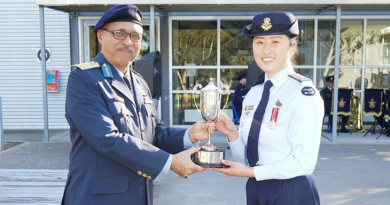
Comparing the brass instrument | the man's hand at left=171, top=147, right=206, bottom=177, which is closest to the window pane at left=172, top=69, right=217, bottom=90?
the brass instrument

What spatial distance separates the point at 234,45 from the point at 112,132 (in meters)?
8.03

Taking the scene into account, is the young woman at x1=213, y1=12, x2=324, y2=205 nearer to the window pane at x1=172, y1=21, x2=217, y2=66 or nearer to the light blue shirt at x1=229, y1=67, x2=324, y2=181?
the light blue shirt at x1=229, y1=67, x2=324, y2=181

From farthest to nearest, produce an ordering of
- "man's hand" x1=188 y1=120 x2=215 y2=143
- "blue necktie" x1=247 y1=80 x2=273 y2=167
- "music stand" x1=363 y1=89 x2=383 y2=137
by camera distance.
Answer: "music stand" x1=363 y1=89 x2=383 y2=137, "man's hand" x1=188 y1=120 x2=215 y2=143, "blue necktie" x1=247 y1=80 x2=273 y2=167

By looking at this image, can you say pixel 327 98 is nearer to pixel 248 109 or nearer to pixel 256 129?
pixel 248 109

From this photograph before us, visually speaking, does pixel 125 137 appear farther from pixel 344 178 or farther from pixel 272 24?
pixel 344 178

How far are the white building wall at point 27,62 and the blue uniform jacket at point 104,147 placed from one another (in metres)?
8.21

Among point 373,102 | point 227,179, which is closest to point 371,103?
point 373,102

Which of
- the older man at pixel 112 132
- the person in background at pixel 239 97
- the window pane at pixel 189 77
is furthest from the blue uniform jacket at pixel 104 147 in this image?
the window pane at pixel 189 77

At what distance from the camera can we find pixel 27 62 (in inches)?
373

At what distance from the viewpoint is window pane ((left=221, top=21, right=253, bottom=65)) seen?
935cm

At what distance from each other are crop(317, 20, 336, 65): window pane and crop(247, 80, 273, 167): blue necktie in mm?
8142

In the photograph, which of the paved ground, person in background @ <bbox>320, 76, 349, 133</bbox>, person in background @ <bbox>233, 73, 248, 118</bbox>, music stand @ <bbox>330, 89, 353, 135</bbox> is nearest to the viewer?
the paved ground

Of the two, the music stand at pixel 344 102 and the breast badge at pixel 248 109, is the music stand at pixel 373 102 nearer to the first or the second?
the music stand at pixel 344 102

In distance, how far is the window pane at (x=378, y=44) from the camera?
9.32 m
